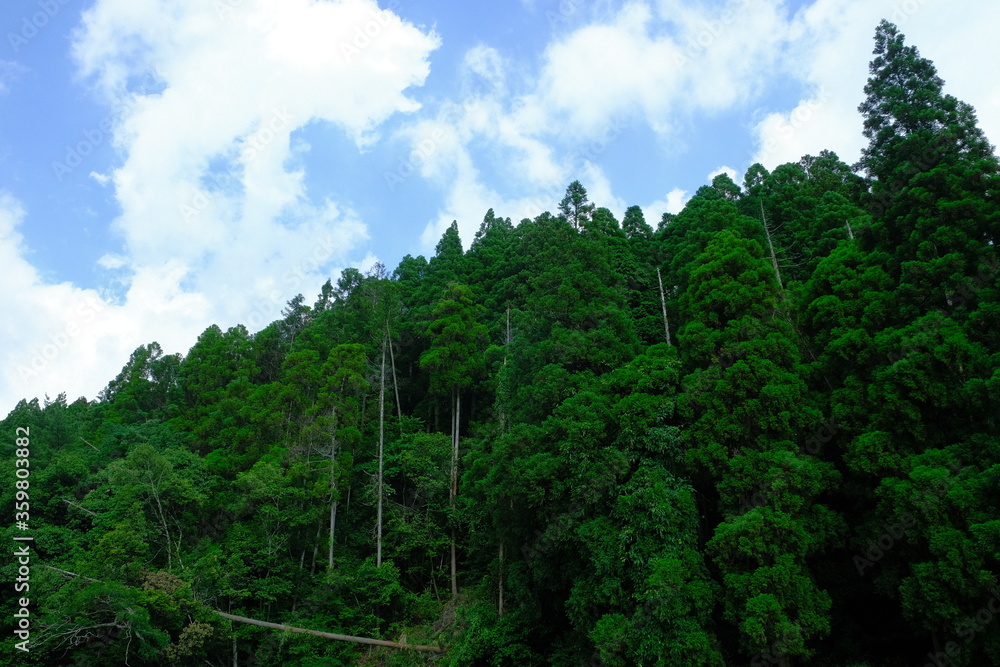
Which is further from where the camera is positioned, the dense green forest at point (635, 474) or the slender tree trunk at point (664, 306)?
the slender tree trunk at point (664, 306)

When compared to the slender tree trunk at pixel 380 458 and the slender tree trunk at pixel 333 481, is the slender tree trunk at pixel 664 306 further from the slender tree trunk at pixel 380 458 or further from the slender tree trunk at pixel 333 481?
the slender tree trunk at pixel 333 481

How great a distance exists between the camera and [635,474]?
1255 centimetres

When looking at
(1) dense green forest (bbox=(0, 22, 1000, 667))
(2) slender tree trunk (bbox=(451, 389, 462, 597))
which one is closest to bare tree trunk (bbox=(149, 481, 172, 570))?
(1) dense green forest (bbox=(0, 22, 1000, 667))

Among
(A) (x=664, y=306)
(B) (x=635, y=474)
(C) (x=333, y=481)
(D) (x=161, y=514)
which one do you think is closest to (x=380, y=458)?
(C) (x=333, y=481)

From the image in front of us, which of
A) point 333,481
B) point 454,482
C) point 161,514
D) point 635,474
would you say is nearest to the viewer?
point 635,474

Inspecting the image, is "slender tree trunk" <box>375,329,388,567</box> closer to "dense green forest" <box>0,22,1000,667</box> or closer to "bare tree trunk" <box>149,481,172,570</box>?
"dense green forest" <box>0,22,1000,667</box>

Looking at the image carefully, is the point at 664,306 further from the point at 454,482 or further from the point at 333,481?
the point at 333,481

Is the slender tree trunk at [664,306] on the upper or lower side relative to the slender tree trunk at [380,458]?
upper

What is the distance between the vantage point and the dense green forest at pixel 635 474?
10258 millimetres

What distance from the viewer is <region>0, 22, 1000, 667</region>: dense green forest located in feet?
33.7

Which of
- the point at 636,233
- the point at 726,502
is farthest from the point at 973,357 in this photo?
the point at 636,233

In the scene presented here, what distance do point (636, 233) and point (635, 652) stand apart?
78.2 ft

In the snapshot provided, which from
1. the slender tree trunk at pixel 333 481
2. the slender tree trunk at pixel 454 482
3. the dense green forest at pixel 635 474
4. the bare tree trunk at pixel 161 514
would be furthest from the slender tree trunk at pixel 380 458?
the bare tree trunk at pixel 161 514

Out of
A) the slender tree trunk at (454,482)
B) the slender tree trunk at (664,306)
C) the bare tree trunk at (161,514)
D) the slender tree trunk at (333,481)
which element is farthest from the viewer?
the slender tree trunk at (664,306)
